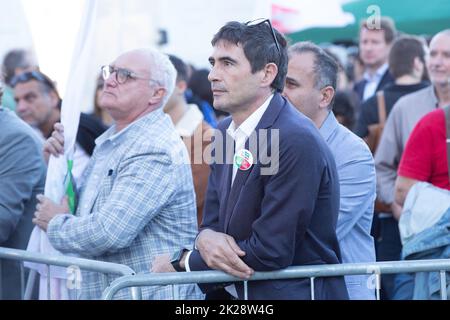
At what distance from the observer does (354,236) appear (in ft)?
14.7

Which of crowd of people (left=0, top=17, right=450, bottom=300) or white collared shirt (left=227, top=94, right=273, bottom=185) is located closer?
crowd of people (left=0, top=17, right=450, bottom=300)

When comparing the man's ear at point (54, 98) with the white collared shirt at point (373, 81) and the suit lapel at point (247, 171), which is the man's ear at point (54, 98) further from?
the white collared shirt at point (373, 81)

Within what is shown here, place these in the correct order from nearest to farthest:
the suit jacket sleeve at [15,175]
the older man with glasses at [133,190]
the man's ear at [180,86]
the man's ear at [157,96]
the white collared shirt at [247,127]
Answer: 1. the white collared shirt at [247,127]
2. the older man with glasses at [133,190]
3. the man's ear at [157,96]
4. the suit jacket sleeve at [15,175]
5. the man's ear at [180,86]

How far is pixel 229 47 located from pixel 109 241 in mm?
1109

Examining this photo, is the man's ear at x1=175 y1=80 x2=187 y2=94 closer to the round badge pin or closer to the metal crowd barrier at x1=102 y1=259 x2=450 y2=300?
the round badge pin

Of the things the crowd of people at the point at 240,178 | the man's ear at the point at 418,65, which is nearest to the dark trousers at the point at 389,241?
the crowd of people at the point at 240,178

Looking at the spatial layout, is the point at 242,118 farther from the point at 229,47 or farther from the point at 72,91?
the point at 72,91

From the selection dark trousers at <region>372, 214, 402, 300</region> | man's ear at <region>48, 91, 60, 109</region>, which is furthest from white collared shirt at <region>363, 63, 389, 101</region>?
man's ear at <region>48, 91, 60, 109</region>

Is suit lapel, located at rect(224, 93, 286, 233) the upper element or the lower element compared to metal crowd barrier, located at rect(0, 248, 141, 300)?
upper

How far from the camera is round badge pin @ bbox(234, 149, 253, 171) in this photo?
3.89m

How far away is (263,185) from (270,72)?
21.3 inches

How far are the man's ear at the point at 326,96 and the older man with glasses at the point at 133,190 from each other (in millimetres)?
745

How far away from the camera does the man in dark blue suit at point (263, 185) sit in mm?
3752
